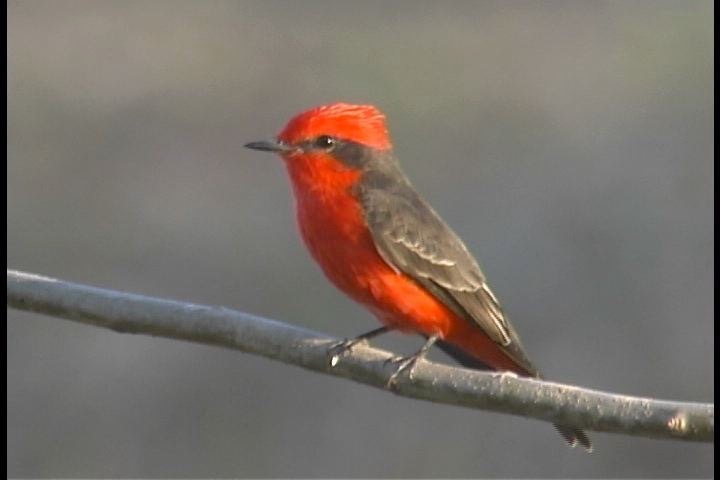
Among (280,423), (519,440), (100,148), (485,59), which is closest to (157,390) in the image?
(280,423)

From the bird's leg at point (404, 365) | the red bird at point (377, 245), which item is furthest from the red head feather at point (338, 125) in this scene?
the bird's leg at point (404, 365)

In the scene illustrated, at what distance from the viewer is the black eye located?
17.0 ft

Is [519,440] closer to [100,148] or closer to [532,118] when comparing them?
[532,118]

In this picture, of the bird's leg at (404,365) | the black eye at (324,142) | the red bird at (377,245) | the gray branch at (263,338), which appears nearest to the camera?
the gray branch at (263,338)

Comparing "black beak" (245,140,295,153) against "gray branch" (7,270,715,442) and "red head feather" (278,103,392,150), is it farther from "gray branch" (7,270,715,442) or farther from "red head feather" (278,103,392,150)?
"gray branch" (7,270,715,442)

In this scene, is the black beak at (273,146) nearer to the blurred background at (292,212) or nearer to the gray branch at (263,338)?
the gray branch at (263,338)

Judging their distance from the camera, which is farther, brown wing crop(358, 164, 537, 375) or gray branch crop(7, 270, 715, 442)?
brown wing crop(358, 164, 537, 375)

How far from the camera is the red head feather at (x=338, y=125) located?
16.8 feet

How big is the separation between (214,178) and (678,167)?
11.7 feet

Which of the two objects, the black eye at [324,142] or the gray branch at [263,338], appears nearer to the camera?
the gray branch at [263,338]

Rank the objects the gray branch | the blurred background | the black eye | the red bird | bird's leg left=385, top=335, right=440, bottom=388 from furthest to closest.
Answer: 1. the blurred background
2. the black eye
3. the red bird
4. bird's leg left=385, top=335, right=440, bottom=388
5. the gray branch

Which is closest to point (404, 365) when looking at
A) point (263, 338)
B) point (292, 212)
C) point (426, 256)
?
point (263, 338)

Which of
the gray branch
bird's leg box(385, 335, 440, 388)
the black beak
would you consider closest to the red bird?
the black beak

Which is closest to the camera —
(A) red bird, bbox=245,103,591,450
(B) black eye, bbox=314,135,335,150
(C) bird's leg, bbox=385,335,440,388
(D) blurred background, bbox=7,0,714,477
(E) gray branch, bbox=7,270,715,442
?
(E) gray branch, bbox=7,270,715,442
